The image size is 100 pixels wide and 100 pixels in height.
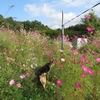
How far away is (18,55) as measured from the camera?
195 inches

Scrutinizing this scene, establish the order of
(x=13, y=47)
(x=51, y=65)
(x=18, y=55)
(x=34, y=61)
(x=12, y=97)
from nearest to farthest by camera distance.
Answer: (x=12, y=97)
(x=51, y=65)
(x=34, y=61)
(x=18, y=55)
(x=13, y=47)

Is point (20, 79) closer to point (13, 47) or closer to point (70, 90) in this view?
point (70, 90)

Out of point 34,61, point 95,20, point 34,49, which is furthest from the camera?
point 95,20

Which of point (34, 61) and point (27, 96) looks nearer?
point (27, 96)

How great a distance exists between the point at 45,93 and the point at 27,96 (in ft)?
0.76

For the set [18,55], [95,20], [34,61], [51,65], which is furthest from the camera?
[95,20]

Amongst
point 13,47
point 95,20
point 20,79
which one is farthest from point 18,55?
point 95,20

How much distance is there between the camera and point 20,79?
3.46m

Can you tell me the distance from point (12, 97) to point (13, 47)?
2357 millimetres

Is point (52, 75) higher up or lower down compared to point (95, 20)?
lower down

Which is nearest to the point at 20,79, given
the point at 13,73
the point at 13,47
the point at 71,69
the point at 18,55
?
the point at 13,73

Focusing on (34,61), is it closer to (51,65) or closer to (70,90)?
(51,65)

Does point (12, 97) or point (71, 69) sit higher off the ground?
point (71, 69)

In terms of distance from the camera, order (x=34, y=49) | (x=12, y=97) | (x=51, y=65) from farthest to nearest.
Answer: (x=34, y=49), (x=51, y=65), (x=12, y=97)
